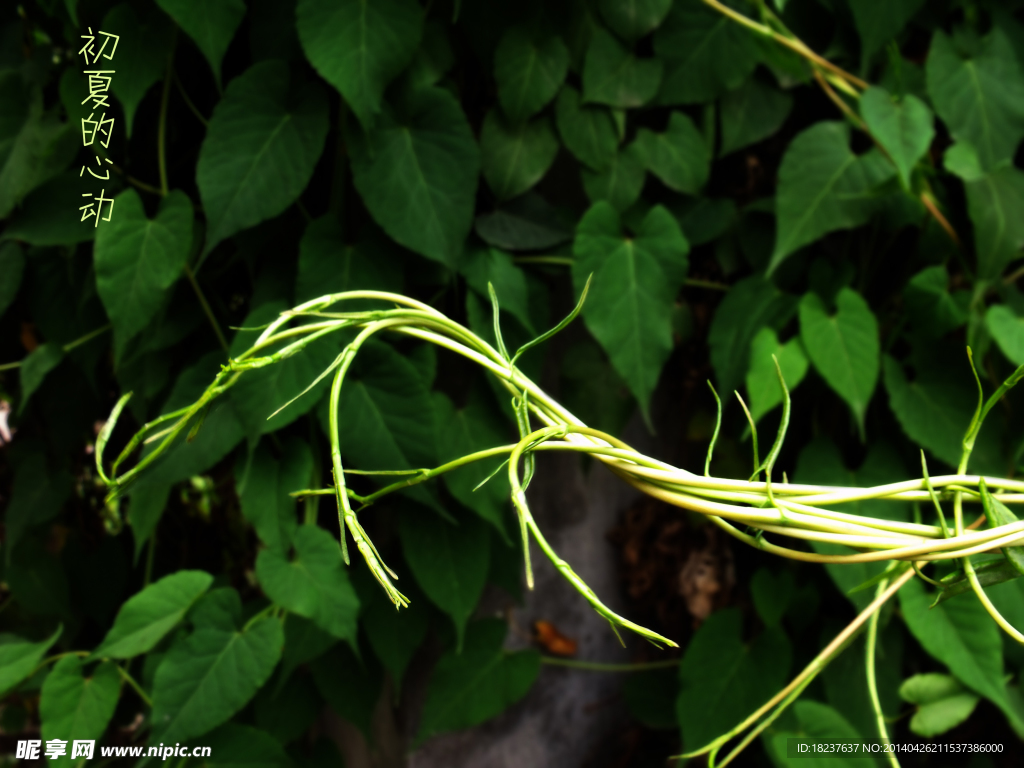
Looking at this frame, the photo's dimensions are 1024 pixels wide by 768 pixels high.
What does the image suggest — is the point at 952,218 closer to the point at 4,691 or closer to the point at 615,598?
the point at 615,598

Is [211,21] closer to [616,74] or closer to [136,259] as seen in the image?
[136,259]

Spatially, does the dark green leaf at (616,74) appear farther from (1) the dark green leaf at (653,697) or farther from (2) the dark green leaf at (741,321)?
(1) the dark green leaf at (653,697)

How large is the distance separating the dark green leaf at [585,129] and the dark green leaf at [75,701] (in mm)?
644

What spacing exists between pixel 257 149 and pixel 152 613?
15.6 inches

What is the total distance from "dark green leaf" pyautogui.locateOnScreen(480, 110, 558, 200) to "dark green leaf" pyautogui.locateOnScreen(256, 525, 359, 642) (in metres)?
0.38

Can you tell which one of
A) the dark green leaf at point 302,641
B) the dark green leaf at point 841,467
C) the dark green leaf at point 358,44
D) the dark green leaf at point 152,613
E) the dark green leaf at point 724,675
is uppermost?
the dark green leaf at point 358,44

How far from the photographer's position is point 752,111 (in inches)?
29.9

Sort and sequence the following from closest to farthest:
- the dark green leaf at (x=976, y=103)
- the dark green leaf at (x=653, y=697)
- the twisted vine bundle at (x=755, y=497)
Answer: the twisted vine bundle at (x=755, y=497) → the dark green leaf at (x=976, y=103) → the dark green leaf at (x=653, y=697)

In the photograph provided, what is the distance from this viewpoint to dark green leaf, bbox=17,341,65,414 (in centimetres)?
66

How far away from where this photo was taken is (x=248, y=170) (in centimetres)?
57

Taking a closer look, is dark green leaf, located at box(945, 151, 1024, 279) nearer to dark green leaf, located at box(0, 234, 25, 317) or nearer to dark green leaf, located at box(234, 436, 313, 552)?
dark green leaf, located at box(234, 436, 313, 552)

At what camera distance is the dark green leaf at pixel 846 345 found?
0.67 m

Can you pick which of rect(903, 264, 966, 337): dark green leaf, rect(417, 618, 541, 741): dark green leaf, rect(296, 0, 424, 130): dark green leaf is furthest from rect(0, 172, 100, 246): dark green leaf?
rect(903, 264, 966, 337): dark green leaf

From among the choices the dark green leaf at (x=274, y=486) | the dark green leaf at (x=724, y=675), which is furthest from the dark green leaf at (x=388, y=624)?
the dark green leaf at (x=724, y=675)
